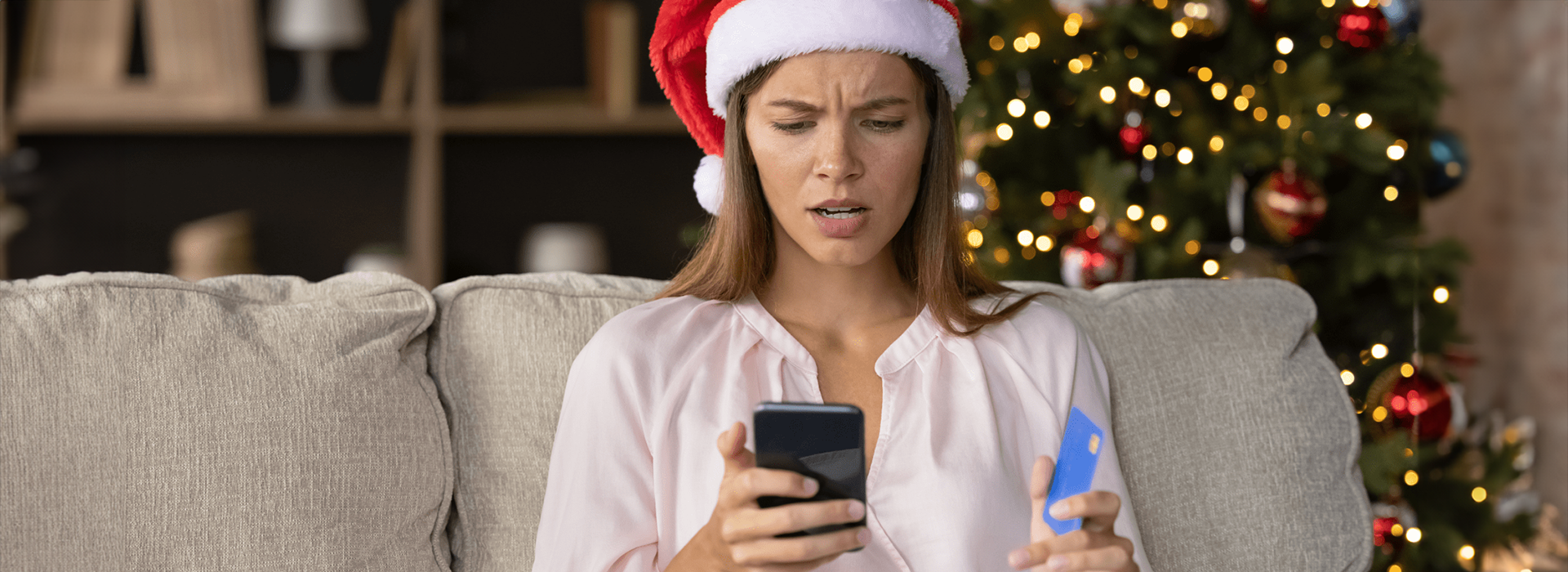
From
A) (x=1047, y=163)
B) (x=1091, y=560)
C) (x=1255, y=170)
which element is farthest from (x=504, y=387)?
(x=1255, y=170)

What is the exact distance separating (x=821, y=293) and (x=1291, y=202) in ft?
3.83

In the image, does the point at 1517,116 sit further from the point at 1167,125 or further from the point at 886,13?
the point at 886,13

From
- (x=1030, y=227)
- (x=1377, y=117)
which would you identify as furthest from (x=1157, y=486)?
(x=1377, y=117)

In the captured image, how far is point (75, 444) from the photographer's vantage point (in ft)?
3.52

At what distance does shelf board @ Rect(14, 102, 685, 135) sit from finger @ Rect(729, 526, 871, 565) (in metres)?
2.03

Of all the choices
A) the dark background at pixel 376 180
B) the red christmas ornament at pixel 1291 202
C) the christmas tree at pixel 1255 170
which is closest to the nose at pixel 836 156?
the christmas tree at pixel 1255 170

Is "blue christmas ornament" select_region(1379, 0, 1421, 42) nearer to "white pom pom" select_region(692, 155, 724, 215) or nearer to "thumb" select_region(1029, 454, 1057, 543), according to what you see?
"white pom pom" select_region(692, 155, 724, 215)

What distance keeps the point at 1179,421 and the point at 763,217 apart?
21.1 inches

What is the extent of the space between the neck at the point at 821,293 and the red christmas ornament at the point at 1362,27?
Result: 50.9 inches

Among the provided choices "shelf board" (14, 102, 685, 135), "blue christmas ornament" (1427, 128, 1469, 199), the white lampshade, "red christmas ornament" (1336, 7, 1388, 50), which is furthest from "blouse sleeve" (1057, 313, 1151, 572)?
the white lampshade

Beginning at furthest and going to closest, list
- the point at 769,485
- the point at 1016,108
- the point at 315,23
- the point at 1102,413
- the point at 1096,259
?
the point at 315,23, the point at 1016,108, the point at 1096,259, the point at 1102,413, the point at 769,485

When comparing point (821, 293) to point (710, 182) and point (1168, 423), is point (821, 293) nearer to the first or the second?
point (710, 182)

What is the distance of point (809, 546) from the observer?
79 cm

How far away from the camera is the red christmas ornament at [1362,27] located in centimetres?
201
